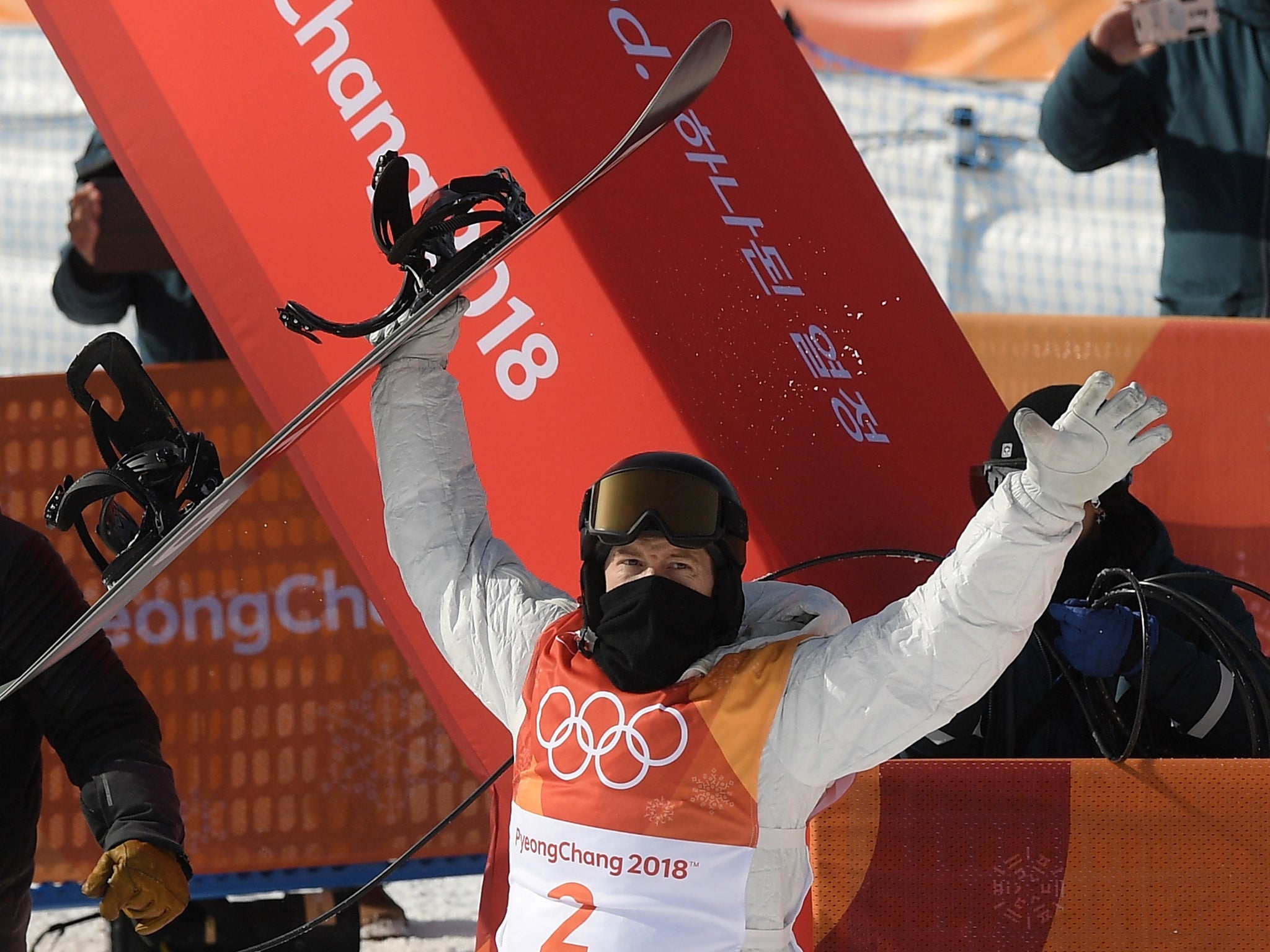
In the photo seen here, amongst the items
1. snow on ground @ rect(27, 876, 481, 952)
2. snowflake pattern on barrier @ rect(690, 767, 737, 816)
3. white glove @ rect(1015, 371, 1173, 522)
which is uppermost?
white glove @ rect(1015, 371, 1173, 522)

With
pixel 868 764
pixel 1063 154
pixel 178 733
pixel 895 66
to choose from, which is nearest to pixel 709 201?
pixel 868 764

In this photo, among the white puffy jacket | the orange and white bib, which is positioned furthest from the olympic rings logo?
the white puffy jacket

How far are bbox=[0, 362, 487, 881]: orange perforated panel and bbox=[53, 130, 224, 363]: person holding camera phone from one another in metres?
0.45

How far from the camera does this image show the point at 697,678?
211 cm

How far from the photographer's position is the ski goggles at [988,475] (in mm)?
2646

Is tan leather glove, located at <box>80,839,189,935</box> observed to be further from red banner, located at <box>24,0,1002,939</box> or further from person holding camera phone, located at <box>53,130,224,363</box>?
person holding camera phone, located at <box>53,130,224,363</box>

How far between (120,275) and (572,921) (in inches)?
121

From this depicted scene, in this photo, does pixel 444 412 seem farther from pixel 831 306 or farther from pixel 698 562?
pixel 831 306

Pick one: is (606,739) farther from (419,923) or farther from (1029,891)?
(419,923)

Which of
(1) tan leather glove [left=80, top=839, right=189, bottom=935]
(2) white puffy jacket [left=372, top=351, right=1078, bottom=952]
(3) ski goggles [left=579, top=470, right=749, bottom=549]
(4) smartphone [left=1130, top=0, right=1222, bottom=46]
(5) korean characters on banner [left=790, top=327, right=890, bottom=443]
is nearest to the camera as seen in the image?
(2) white puffy jacket [left=372, top=351, right=1078, bottom=952]

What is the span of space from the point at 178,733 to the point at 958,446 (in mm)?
2259

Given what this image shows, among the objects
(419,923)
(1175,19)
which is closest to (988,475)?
(1175,19)

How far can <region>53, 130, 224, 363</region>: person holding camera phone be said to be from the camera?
4.33 m

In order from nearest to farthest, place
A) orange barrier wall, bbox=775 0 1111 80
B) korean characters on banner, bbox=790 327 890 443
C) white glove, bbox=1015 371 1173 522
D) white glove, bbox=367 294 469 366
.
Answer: white glove, bbox=1015 371 1173 522 → white glove, bbox=367 294 469 366 → korean characters on banner, bbox=790 327 890 443 → orange barrier wall, bbox=775 0 1111 80
